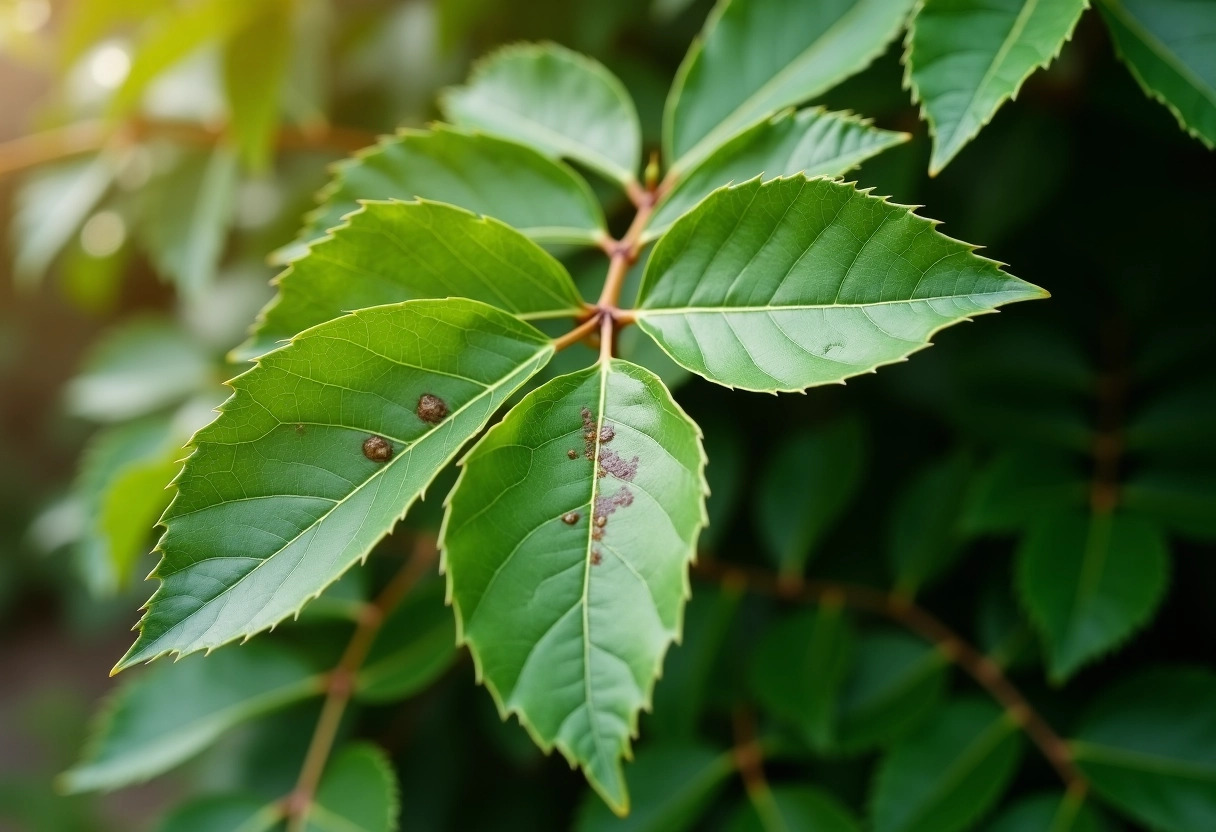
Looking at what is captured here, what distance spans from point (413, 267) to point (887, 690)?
0.65m

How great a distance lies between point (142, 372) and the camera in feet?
4.07

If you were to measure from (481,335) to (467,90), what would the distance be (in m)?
0.38

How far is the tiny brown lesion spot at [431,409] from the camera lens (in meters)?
0.50

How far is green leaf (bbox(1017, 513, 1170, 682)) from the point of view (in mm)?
765

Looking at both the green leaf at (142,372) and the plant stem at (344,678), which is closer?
the plant stem at (344,678)

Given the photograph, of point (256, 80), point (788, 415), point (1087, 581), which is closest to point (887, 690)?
point (1087, 581)

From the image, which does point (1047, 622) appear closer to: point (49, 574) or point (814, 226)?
point (814, 226)

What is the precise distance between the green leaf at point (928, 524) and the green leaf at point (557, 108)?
50 cm

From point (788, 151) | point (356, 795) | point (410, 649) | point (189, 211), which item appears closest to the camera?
point (788, 151)

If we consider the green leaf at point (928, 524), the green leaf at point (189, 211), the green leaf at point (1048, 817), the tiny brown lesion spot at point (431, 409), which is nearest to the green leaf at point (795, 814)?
the green leaf at point (1048, 817)

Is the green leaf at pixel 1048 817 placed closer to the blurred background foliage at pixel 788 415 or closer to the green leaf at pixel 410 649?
the blurred background foliage at pixel 788 415

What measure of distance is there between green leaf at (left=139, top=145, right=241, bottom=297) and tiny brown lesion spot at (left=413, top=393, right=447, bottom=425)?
659 mm

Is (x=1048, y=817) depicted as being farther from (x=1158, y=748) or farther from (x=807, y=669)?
(x=807, y=669)

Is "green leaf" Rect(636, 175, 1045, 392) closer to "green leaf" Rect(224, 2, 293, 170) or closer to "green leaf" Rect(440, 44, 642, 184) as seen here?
"green leaf" Rect(440, 44, 642, 184)
